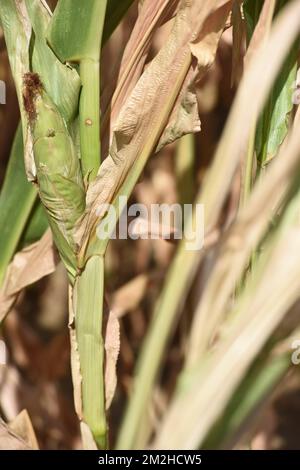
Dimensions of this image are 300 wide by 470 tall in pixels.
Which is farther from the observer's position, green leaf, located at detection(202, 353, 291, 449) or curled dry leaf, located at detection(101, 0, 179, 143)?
curled dry leaf, located at detection(101, 0, 179, 143)

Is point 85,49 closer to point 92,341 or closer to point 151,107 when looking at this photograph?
point 151,107

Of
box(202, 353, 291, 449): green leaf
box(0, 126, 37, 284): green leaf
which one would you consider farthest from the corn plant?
box(0, 126, 37, 284): green leaf

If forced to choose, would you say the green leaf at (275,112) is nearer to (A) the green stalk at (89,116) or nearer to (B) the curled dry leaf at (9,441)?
(A) the green stalk at (89,116)

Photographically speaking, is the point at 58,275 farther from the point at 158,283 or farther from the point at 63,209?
the point at 63,209

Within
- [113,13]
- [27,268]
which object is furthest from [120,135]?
[27,268]

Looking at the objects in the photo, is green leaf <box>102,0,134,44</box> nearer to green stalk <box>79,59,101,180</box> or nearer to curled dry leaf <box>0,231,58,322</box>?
green stalk <box>79,59,101,180</box>

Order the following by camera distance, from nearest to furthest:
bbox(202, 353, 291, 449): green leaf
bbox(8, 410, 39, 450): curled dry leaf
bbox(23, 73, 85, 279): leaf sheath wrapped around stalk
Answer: bbox(202, 353, 291, 449): green leaf
bbox(23, 73, 85, 279): leaf sheath wrapped around stalk
bbox(8, 410, 39, 450): curled dry leaf

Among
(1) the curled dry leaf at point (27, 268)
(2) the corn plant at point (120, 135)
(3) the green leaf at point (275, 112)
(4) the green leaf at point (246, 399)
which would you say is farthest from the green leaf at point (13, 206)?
(4) the green leaf at point (246, 399)
